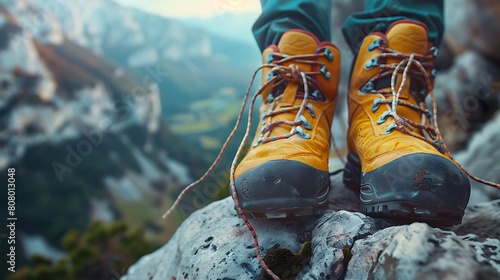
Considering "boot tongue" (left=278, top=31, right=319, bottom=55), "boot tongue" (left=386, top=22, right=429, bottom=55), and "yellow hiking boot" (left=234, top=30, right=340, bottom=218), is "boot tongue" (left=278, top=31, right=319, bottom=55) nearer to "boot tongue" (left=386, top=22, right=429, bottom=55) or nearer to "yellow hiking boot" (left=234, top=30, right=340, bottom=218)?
"yellow hiking boot" (left=234, top=30, right=340, bottom=218)

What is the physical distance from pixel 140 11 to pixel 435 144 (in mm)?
5814

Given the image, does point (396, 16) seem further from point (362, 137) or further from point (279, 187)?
point (279, 187)

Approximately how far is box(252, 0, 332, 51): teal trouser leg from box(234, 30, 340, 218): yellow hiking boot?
0.08 meters

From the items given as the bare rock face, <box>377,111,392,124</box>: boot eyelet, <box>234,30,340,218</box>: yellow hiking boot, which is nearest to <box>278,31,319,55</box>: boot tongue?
<box>234,30,340,218</box>: yellow hiking boot

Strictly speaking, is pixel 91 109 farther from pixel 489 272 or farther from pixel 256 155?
pixel 489 272

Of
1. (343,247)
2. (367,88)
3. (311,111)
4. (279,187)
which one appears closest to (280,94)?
(311,111)

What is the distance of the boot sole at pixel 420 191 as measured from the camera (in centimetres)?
69

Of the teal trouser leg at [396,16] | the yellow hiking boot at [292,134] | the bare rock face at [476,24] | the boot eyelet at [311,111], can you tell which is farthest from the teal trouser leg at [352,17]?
the bare rock face at [476,24]

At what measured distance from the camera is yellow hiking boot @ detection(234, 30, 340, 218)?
736mm

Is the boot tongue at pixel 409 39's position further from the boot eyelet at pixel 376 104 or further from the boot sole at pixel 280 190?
the boot sole at pixel 280 190

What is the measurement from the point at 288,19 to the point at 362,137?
1.31ft

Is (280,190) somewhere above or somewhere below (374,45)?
below

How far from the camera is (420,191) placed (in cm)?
69

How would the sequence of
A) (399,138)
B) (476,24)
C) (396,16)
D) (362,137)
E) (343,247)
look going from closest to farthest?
(343,247), (399,138), (362,137), (396,16), (476,24)
